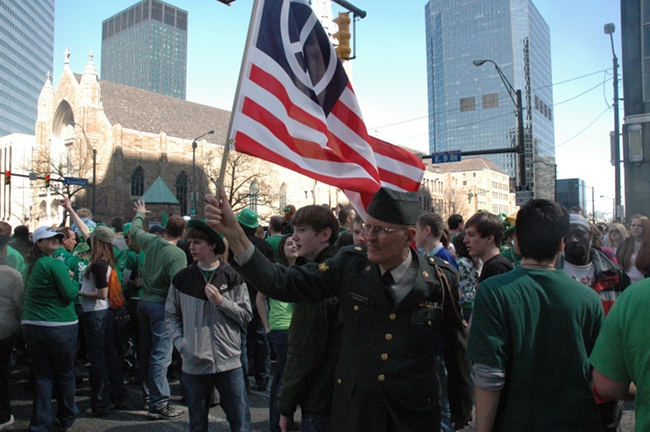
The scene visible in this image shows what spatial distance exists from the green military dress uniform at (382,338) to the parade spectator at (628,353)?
89cm

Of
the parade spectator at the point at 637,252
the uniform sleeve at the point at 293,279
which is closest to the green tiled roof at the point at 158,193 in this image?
the parade spectator at the point at 637,252

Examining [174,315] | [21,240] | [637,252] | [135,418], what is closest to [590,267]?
[637,252]

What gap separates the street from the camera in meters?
5.57

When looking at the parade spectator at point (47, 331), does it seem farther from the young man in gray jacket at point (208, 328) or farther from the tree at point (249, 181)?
the tree at point (249, 181)

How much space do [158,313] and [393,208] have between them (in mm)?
4165

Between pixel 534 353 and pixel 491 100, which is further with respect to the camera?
pixel 491 100

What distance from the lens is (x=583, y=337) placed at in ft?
8.05

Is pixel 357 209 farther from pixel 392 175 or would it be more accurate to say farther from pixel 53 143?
pixel 53 143

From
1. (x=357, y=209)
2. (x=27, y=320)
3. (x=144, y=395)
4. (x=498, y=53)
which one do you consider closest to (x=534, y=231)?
(x=357, y=209)

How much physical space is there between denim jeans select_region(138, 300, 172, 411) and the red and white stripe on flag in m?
3.38

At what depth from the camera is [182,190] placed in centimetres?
5759

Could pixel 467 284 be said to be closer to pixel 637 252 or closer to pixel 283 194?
pixel 637 252

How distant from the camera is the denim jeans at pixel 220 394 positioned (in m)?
4.24

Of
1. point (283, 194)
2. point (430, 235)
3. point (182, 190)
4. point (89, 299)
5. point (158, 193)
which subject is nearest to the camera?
point (430, 235)
